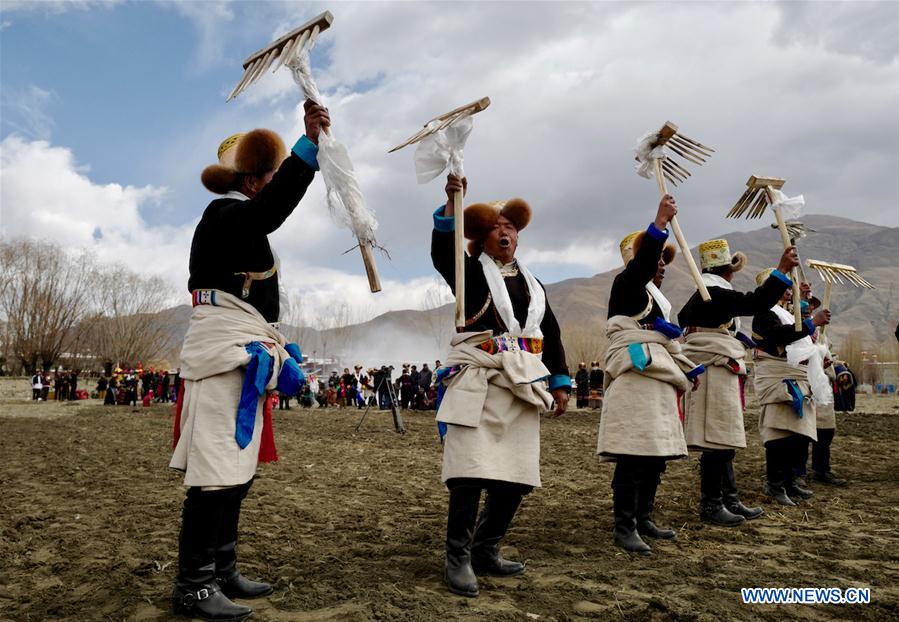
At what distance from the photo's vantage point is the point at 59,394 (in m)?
30.9

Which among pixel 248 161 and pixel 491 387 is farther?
pixel 491 387

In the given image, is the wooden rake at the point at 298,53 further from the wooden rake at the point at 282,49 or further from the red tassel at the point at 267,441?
the red tassel at the point at 267,441

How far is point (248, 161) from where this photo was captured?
3.34 meters

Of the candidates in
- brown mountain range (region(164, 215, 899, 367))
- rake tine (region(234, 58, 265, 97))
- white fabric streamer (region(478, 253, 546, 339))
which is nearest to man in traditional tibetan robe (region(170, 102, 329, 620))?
rake tine (region(234, 58, 265, 97))

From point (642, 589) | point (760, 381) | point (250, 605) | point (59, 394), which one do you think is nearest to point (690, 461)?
point (760, 381)

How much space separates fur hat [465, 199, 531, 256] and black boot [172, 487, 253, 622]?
6.86 feet

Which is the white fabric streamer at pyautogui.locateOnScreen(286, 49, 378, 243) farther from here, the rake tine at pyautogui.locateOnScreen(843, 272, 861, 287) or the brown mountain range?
the brown mountain range

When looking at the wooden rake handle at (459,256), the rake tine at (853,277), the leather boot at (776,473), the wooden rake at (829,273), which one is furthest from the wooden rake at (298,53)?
the rake tine at (853,277)

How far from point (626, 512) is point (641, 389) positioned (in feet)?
2.67

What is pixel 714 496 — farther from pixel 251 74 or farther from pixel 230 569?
pixel 251 74

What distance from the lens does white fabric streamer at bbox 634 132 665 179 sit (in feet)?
16.4

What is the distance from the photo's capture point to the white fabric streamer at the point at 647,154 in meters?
5.00

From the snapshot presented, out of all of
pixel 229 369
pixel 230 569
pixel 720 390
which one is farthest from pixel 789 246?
pixel 230 569

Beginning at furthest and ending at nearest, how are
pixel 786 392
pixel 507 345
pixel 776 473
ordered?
pixel 786 392 → pixel 776 473 → pixel 507 345
